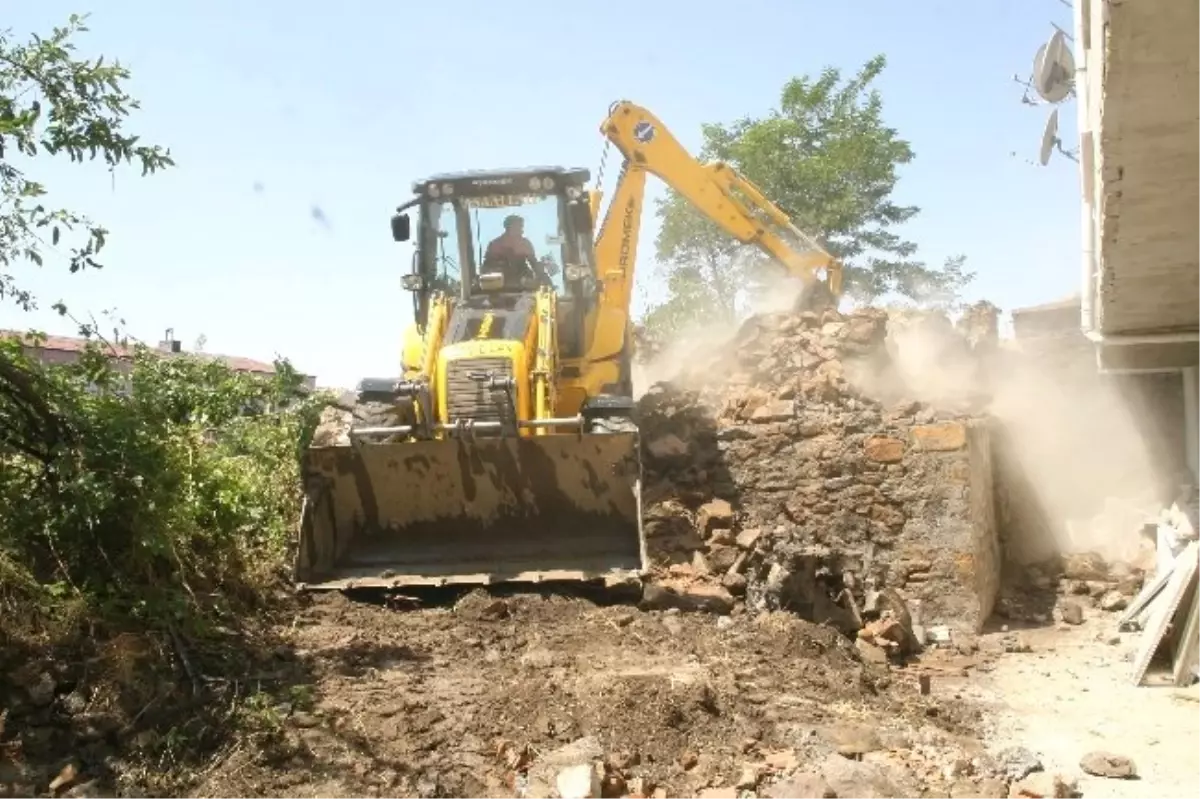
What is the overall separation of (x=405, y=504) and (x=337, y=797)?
3882 mm

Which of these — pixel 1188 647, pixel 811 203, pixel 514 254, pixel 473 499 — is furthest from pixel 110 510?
pixel 811 203

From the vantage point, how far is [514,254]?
9.92 metres

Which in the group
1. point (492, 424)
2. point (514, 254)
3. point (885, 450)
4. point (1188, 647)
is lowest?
point (1188, 647)

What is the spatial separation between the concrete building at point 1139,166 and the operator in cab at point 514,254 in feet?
15.0

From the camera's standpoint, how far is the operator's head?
989 cm

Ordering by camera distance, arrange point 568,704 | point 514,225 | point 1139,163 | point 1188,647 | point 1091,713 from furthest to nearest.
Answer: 1. point 514,225
2. point 1188,647
3. point 1091,713
4. point 568,704
5. point 1139,163

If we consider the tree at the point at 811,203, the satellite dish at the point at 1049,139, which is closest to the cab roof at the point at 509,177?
the satellite dish at the point at 1049,139

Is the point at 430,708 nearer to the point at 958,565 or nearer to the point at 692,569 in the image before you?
the point at 692,569

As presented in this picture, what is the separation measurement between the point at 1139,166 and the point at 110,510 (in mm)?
5608

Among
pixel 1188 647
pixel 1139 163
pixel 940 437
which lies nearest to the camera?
pixel 1139 163

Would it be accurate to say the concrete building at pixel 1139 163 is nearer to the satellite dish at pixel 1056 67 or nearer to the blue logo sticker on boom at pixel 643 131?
the satellite dish at pixel 1056 67

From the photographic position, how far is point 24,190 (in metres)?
6.07

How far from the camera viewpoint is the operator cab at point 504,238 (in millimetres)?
9742

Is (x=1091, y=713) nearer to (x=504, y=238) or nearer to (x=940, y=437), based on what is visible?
(x=940, y=437)
